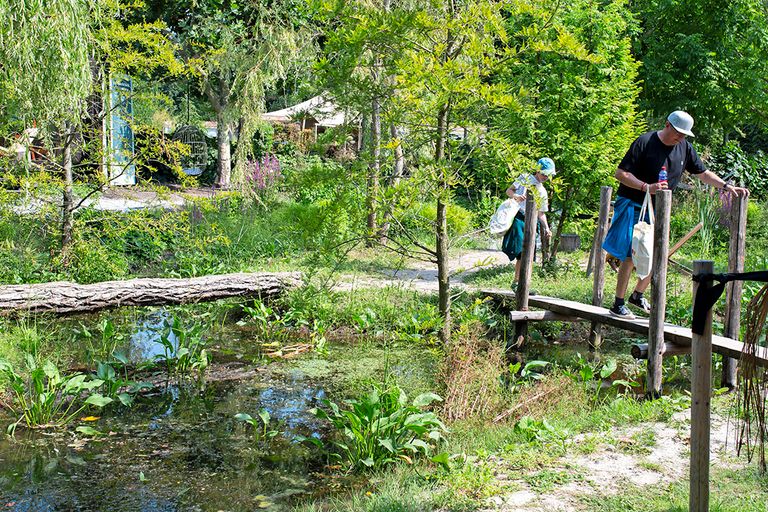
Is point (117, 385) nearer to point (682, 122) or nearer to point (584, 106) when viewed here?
point (682, 122)

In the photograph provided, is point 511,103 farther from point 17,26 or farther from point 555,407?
point 17,26

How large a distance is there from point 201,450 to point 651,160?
4.41 m

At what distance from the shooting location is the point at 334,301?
28.9 feet

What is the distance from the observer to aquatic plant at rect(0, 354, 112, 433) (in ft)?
20.0

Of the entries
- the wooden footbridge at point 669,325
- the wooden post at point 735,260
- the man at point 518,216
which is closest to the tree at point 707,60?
the man at point 518,216

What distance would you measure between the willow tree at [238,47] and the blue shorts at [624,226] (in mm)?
8912

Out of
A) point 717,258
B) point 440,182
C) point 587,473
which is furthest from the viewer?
point 717,258

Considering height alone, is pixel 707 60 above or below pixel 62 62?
above

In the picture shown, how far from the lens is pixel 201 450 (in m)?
5.76

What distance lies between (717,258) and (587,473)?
8914 millimetres

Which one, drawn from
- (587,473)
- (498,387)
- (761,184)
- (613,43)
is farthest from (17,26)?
(761,184)

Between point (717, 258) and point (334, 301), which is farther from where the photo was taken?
point (717, 258)

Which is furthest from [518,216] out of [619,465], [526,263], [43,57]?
[43,57]

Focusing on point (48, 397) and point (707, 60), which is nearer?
point (48, 397)
